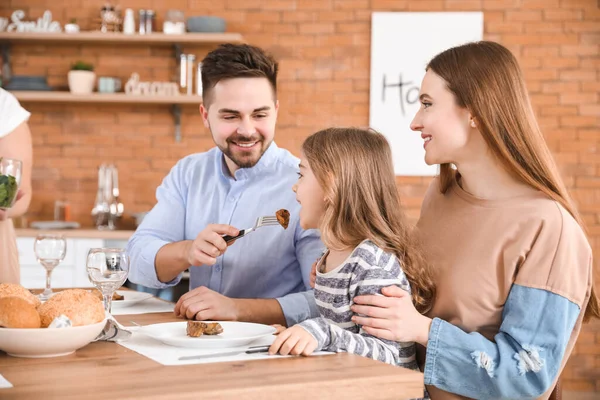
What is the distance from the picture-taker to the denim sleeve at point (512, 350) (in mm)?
1617

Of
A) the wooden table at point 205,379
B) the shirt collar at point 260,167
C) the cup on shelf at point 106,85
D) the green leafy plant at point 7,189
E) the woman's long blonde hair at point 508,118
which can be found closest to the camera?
the wooden table at point 205,379

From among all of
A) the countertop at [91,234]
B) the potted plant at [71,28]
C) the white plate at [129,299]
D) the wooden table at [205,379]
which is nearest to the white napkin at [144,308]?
the white plate at [129,299]

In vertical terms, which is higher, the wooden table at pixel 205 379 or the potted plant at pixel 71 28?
the potted plant at pixel 71 28

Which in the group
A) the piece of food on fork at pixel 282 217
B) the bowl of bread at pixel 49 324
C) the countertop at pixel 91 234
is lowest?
the countertop at pixel 91 234

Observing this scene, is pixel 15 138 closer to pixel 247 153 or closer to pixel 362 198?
pixel 247 153

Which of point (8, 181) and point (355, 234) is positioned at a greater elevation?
point (8, 181)

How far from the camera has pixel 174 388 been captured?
1.18m

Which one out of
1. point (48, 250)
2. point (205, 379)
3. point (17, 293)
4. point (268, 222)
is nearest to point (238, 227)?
point (268, 222)

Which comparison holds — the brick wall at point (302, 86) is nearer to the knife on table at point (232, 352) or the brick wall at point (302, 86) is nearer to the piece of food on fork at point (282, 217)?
the piece of food on fork at point (282, 217)

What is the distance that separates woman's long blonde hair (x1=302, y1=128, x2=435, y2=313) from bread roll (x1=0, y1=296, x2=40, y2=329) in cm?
69

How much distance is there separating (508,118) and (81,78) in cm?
366

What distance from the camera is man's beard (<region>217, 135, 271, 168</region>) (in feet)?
8.03

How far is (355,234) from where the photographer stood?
1.80 metres

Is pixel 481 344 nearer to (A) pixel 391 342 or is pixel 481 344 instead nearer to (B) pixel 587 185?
(A) pixel 391 342
